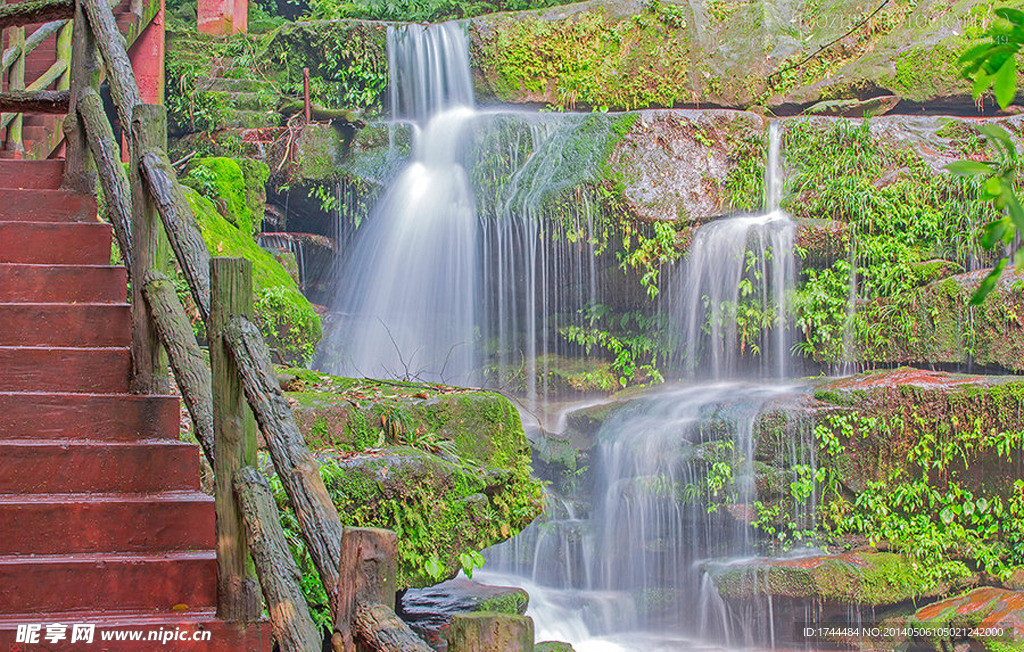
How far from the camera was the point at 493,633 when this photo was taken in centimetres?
185

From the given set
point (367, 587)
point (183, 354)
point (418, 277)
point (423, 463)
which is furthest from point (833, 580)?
point (367, 587)

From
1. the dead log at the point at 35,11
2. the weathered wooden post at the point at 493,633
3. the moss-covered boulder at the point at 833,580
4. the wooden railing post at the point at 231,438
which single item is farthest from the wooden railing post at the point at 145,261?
the moss-covered boulder at the point at 833,580

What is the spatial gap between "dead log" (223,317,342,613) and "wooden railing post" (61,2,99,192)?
2628mm

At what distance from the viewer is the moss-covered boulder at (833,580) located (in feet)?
29.2

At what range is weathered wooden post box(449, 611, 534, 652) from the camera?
185cm

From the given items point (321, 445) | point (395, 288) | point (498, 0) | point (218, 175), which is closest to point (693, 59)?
point (498, 0)

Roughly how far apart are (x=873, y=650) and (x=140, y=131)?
7990 millimetres

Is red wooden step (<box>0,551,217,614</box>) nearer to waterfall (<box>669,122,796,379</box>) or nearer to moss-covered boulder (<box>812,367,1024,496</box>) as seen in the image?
moss-covered boulder (<box>812,367,1024,496</box>)

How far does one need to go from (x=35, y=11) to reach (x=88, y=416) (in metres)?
3.12

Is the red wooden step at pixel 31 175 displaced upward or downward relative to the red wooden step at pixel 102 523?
upward

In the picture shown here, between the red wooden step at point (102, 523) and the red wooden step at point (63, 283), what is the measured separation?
4.17ft

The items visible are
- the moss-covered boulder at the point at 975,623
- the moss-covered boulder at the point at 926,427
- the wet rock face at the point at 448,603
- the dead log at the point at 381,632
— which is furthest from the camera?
the moss-covered boulder at the point at 926,427
